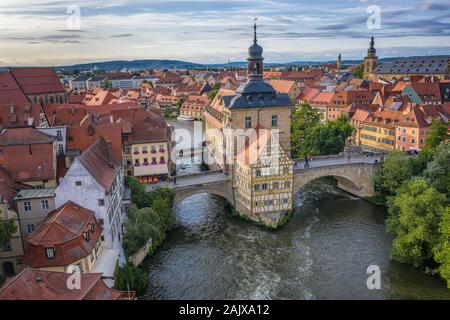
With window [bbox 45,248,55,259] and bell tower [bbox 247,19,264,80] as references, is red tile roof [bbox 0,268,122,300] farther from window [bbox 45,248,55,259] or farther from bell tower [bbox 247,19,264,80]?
bell tower [bbox 247,19,264,80]

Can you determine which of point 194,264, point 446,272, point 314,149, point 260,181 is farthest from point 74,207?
point 314,149

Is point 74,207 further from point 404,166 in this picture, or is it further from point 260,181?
point 404,166

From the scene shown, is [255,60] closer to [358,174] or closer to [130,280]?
[358,174]

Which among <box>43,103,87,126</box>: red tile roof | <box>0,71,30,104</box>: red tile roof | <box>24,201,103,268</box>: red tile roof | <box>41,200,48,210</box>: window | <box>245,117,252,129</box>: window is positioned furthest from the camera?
<box>0,71,30,104</box>: red tile roof

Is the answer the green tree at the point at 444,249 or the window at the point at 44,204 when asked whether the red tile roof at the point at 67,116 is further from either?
the green tree at the point at 444,249

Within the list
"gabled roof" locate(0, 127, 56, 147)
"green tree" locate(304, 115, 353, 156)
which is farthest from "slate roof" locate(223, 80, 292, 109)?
"gabled roof" locate(0, 127, 56, 147)

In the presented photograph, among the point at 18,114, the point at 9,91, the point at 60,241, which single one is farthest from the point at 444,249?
the point at 9,91
